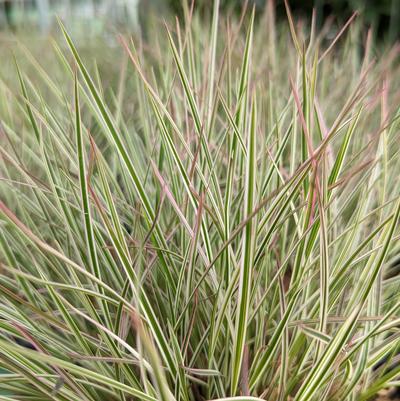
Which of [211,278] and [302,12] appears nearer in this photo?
[211,278]

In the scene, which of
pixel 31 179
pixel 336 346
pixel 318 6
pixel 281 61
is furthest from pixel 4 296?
pixel 318 6

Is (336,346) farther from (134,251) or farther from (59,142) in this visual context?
(59,142)

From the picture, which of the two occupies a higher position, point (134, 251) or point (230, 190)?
point (230, 190)

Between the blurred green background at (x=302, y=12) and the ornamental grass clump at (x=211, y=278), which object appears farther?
the blurred green background at (x=302, y=12)

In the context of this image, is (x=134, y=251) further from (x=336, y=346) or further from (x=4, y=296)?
(x=336, y=346)

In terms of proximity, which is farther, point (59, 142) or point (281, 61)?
point (281, 61)

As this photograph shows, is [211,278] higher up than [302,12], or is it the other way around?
[302,12]

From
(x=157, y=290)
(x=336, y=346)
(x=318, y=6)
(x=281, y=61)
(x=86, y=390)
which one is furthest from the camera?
(x=318, y=6)

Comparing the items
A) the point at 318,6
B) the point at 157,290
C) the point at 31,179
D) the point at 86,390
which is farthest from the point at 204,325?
the point at 318,6

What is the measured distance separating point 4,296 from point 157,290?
208mm

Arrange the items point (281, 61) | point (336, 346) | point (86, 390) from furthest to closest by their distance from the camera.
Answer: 1. point (281, 61)
2. point (86, 390)
3. point (336, 346)

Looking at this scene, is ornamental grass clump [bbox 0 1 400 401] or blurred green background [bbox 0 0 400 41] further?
blurred green background [bbox 0 0 400 41]

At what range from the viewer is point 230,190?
632 millimetres

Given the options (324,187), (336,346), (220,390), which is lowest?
(220,390)
